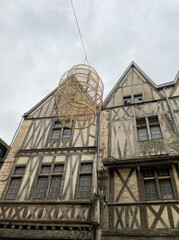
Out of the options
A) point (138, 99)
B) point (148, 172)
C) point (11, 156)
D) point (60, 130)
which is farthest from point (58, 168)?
point (138, 99)

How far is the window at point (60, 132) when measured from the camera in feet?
29.4

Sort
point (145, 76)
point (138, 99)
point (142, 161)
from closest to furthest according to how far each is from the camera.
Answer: point (142, 161) < point (138, 99) < point (145, 76)

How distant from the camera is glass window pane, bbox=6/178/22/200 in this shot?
718 centimetres

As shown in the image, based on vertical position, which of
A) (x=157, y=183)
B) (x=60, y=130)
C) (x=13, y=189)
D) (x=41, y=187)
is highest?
(x=60, y=130)

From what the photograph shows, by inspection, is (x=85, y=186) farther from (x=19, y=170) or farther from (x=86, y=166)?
(x=19, y=170)

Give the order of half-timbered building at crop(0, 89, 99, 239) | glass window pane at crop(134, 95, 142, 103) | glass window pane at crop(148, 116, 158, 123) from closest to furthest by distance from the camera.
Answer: half-timbered building at crop(0, 89, 99, 239)
glass window pane at crop(148, 116, 158, 123)
glass window pane at crop(134, 95, 142, 103)

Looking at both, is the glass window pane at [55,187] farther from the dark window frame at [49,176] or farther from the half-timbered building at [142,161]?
the half-timbered building at [142,161]

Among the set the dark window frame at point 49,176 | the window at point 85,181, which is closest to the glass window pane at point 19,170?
the dark window frame at point 49,176

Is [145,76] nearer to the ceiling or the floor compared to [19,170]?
nearer to the ceiling

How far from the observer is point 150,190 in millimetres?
6332

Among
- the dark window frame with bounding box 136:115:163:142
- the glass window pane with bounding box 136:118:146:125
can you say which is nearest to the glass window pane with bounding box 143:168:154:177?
the dark window frame with bounding box 136:115:163:142

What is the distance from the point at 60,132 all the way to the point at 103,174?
10.8 ft

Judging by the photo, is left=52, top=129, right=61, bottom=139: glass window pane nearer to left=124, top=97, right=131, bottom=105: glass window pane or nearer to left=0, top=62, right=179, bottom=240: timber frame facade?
left=0, top=62, right=179, bottom=240: timber frame facade

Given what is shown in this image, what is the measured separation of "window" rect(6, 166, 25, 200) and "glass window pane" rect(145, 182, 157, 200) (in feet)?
16.5
